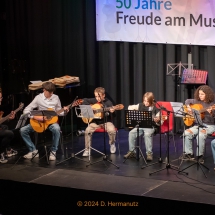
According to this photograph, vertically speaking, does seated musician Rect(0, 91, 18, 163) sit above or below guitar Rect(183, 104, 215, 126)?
below

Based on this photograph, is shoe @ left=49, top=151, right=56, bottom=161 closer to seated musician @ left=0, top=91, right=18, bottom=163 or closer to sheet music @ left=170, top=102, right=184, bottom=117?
seated musician @ left=0, top=91, right=18, bottom=163

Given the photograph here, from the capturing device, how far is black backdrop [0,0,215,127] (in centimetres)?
1059

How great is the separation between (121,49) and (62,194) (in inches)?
184

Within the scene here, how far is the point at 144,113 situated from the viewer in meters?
7.80

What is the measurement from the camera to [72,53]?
35.7 ft

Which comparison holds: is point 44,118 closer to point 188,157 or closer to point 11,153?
point 11,153

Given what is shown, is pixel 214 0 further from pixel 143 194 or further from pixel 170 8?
pixel 143 194

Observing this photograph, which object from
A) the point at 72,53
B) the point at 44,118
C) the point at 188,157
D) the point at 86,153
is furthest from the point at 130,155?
the point at 72,53

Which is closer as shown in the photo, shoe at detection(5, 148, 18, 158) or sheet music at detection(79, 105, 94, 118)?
sheet music at detection(79, 105, 94, 118)

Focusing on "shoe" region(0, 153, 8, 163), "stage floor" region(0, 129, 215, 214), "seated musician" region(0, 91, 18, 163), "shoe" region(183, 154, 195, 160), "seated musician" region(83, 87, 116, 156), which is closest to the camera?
"stage floor" region(0, 129, 215, 214)

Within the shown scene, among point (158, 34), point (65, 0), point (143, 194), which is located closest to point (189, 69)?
point (158, 34)

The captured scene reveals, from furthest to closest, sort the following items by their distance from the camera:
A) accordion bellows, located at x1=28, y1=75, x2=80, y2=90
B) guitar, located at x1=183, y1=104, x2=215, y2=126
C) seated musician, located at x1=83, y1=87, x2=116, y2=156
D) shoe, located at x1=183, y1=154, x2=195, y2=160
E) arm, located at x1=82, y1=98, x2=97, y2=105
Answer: accordion bellows, located at x1=28, y1=75, x2=80, y2=90 < arm, located at x1=82, y1=98, x2=97, y2=105 < seated musician, located at x1=83, y1=87, x2=116, y2=156 < shoe, located at x1=183, y1=154, x2=195, y2=160 < guitar, located at x1=183, y1=104, x2=215, y2=126

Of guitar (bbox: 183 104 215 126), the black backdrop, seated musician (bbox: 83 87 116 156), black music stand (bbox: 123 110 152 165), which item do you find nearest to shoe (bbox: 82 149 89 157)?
seated musician (bbox: 83 87 116 156)

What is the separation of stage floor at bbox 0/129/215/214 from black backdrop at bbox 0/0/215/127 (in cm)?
236
